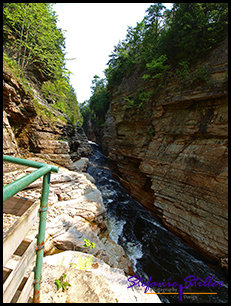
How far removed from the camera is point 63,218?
479cm

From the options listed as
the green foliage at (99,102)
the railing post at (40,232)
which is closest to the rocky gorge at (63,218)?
the railing post at (40,232)

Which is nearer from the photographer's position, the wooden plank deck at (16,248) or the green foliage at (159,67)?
the wooden plank deck at (16,248)

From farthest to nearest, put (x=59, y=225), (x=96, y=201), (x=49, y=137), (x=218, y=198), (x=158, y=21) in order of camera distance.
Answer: (x=158, y=21) → (x=49, y=137) → (x=218, y=198) → (x=96, y=201) → (x=59, y=225)

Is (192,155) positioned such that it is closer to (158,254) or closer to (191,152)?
(191,152)

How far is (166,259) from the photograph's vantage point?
22.4 feet

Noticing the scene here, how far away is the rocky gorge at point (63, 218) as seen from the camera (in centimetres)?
212

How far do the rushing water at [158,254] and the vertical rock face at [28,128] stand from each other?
585 cm

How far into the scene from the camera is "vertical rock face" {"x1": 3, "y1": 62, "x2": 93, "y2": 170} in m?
6.45

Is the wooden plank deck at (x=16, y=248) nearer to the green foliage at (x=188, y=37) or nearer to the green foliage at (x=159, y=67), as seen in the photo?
the green foliage at (x=188, y=37)

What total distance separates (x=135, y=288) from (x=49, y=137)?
10.00m

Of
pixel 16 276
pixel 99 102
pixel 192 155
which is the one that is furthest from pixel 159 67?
pixel 99 102

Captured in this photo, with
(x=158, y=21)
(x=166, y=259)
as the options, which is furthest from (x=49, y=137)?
(x=158, y=21)

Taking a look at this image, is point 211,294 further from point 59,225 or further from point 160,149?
point 160,149

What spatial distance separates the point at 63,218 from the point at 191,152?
8564mm
